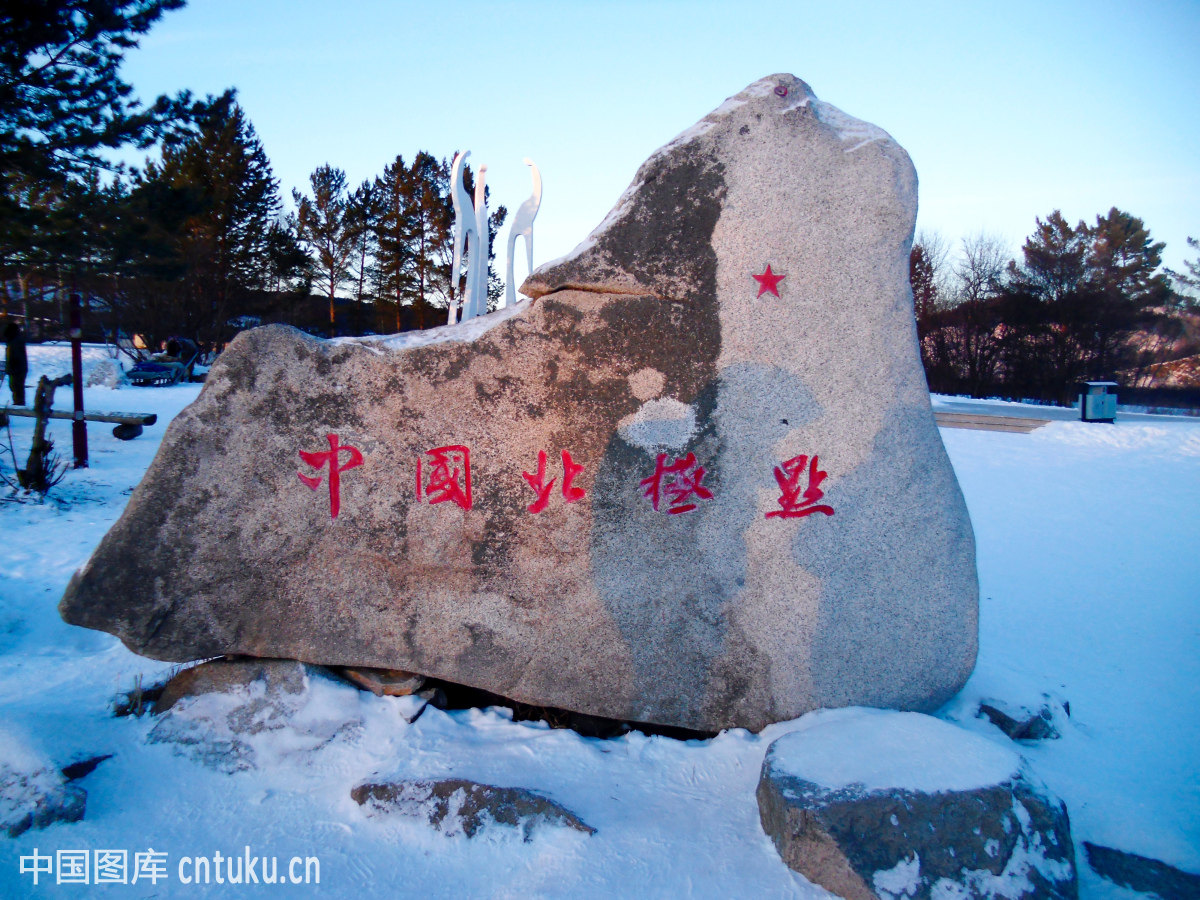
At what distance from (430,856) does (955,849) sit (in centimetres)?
157

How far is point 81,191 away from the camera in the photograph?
714 centimetres

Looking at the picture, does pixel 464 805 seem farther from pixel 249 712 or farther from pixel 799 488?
pixel 799 488

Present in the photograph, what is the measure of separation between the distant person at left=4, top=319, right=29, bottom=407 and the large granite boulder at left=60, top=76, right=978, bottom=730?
6000 mm

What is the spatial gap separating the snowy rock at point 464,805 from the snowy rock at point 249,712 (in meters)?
0.42

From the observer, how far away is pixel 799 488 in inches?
110

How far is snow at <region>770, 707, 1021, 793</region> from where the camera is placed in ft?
7.02

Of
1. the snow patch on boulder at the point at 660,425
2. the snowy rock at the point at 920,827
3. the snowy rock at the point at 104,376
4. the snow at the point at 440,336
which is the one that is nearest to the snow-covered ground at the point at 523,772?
the snowy rock at the point at 920,827

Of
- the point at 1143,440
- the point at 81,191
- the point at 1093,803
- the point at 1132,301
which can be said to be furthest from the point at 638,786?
the point at 1132,301

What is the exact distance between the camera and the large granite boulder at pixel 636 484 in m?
2.77

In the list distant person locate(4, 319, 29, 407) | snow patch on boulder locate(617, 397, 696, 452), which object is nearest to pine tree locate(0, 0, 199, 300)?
distant person locate(4, 319, 29, 407)

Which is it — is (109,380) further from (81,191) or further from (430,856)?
(430,856)

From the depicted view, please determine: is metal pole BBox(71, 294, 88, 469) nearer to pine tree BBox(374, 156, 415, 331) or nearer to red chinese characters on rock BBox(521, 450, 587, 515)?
red chinese characters on rock BBox(521, 450, 587, 515)

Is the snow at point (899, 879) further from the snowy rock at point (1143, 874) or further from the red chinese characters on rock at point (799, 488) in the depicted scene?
the red chinese characters on rock at point (799, 488)

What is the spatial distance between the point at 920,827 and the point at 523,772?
4.27 ft
